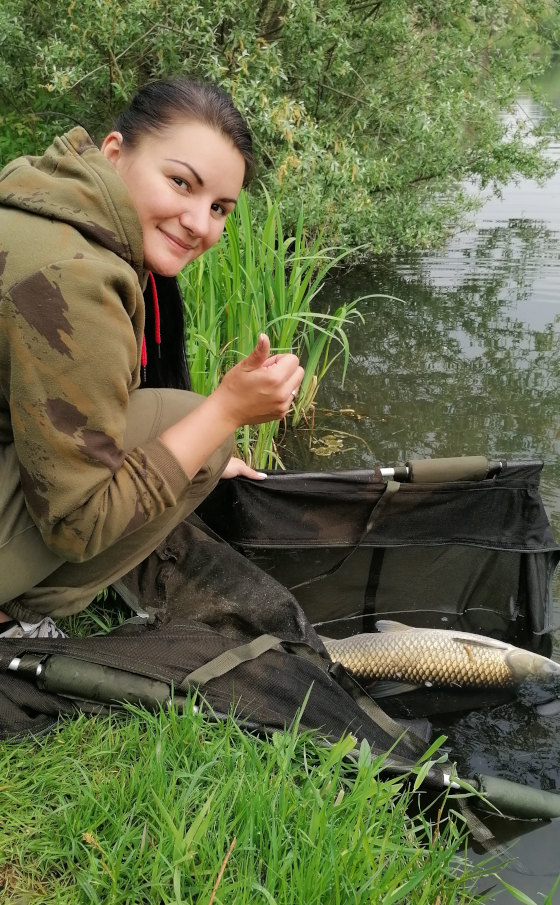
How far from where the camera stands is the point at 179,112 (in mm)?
1797

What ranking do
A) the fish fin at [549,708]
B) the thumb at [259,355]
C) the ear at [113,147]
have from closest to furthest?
the thumb at [259,355] → the ear at [113,147] → the fish fin at [549,708]

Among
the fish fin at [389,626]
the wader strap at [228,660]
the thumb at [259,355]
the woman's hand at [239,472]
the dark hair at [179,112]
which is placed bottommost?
the fish fin at [389,626]

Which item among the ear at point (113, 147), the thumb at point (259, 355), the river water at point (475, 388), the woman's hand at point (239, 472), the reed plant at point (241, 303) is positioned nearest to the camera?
the thumb at point (259, 355)

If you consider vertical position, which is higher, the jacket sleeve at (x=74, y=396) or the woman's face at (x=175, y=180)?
the woman's face at (x=175, y=180)

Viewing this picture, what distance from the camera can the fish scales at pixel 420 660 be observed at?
2443 millimetres

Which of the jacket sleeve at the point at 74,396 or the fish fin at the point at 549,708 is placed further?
the fish fin at the point at 549,708

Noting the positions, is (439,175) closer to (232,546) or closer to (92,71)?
(92,71)

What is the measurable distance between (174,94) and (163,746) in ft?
4.68

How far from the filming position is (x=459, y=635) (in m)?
2.51

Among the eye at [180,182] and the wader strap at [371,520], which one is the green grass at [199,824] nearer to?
the wader strap at [371,520]

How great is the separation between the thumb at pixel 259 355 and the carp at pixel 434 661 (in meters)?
1.04

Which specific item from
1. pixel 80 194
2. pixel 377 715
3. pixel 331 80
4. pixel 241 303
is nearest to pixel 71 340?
pixel 80 194

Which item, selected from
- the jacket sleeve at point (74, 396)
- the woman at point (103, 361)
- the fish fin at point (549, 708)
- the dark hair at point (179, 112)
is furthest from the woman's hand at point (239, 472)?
the fish fin at point (549, 708)

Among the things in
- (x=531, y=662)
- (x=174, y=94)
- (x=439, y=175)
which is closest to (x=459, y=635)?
(x=531, y=662)
